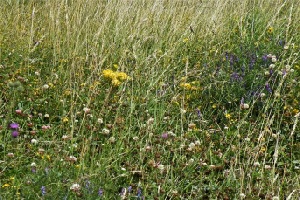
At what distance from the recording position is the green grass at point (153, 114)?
6.65 ft

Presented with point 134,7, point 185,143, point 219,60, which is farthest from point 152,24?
point 185,143

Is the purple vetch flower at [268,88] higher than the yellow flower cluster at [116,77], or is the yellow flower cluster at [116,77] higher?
the yellow flower cluster at [116,77]

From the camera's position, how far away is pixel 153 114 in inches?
111

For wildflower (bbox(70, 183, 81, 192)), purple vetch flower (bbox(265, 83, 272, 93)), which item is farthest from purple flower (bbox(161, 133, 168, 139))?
purple vetch flower (bbox(265, 83, 272, 93))

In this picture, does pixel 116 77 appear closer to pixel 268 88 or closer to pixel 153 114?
pixel 153 114

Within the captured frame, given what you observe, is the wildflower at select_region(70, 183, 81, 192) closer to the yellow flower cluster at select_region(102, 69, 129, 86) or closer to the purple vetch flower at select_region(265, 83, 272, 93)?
the yellow flower cluster at select_region(102, 69, 129, 86)

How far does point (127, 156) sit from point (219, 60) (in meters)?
1.50

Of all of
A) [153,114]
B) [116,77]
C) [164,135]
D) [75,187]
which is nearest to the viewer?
[75,187]

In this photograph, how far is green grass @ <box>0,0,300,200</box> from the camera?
6.65ft

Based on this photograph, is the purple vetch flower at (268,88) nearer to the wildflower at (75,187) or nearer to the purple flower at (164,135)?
the purple flower at (164,135)

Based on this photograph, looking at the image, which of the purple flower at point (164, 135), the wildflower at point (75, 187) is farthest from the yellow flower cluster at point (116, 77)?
the purple flower at point (164, 135)

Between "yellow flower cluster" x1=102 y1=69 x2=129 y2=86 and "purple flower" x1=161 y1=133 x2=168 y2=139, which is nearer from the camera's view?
"yellow flower cluster" x1=102 y1=69 x2=129 y2=86

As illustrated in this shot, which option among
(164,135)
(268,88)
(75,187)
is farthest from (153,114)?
(75,187)

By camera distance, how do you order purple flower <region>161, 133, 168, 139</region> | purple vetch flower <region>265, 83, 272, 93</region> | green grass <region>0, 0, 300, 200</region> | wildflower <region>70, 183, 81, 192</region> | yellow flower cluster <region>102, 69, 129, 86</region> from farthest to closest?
purple vetch flower <region>265, 83, 272, 93</region>
purple flower <region>161, 133, 168, 139</region>
green grass <region>0, 0, 300, 200</region>
yellow flower cluster <region>102, 69, 129, 86</region>
wildflower <region>70, 183, 81, 192</region>
